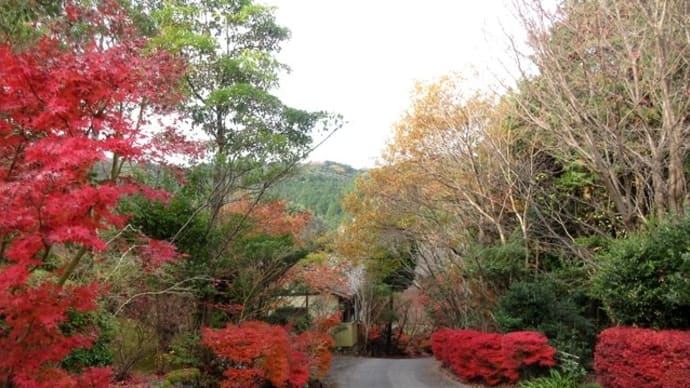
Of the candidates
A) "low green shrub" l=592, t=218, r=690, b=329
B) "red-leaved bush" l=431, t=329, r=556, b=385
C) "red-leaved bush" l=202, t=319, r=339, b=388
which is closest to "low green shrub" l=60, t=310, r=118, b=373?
"red-leaved bush" l=202, t=319, r=339, b=388

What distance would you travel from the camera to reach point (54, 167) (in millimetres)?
4840

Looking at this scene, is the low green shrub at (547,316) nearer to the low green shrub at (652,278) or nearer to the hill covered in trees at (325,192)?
the low green shrub at (652,278)

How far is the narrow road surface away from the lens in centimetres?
1573

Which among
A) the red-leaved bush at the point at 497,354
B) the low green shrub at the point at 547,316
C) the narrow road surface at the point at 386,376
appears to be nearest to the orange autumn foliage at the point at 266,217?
the narrow road surface at the point at 386,376

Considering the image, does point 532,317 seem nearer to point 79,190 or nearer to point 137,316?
point 137,316

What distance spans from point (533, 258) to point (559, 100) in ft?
23.4

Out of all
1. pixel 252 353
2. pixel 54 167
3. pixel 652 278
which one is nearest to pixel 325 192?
pixel 252 353

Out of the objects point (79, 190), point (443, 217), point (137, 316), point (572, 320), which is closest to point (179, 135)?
point (79, 190)

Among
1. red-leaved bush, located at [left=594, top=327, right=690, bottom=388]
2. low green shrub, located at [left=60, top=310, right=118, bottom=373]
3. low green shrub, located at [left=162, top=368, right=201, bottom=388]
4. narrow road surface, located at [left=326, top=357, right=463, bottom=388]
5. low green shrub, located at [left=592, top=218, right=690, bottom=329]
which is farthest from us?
narrow road surface, located at [left=326, top=357, right=463, bottom=388]

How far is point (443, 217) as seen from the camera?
1891cm

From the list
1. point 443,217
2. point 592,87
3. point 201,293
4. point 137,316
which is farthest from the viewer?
point 443,217

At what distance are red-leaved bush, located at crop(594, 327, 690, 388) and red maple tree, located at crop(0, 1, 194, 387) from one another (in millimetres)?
7504

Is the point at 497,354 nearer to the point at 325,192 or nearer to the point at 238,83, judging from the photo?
the point at 238,83

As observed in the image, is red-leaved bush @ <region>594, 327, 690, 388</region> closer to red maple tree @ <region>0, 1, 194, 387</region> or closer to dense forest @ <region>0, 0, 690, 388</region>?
dense forest @ <region>0, 0, 690, 388</region>
